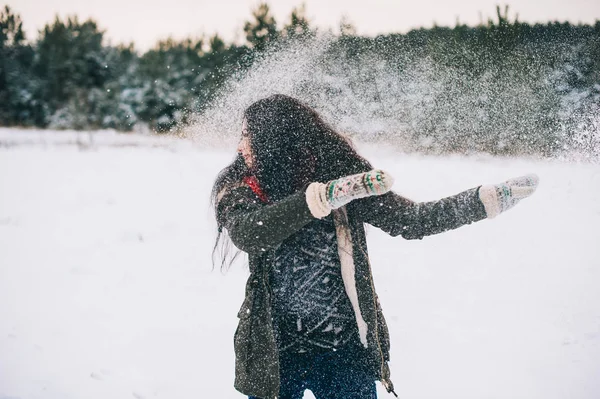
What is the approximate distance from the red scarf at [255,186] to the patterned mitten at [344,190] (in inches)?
11.8

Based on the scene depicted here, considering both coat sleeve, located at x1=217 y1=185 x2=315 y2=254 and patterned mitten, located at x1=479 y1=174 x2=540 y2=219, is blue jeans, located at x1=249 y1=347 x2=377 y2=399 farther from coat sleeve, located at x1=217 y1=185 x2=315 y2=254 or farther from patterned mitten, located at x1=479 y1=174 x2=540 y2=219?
patterned mitten, located at x1=479 y1=174 x2=540 y2=219

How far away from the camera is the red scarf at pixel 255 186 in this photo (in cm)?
132

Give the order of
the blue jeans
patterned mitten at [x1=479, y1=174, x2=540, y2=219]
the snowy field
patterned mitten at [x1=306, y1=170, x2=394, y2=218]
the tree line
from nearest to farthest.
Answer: patterned mitten at [x1=306, y1=170, x2=394, y2=218] → patterned mitten at [x1=479, y1=174, x2=540, y2=219] → the blue jeans → the snowy field → the tree line

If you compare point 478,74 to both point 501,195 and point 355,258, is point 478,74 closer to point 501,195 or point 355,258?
point 501,195

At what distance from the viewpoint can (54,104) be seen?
26.8m

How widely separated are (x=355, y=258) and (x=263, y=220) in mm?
404

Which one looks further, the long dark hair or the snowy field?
the snowy field

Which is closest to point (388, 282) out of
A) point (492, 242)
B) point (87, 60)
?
point (492, 242)

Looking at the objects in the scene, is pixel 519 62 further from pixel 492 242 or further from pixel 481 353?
pixel 481 353

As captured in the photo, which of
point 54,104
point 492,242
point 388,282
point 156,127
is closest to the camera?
point 388,282

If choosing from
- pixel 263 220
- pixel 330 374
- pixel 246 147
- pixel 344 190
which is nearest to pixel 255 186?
pixel 246 147

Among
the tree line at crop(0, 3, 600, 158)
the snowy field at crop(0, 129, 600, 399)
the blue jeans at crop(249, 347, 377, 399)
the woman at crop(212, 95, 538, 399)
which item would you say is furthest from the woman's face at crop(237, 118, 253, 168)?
the tree line at crop(0, 3, 600, 158)

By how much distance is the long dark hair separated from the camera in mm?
1320

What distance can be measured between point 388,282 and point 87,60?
3163 cm
